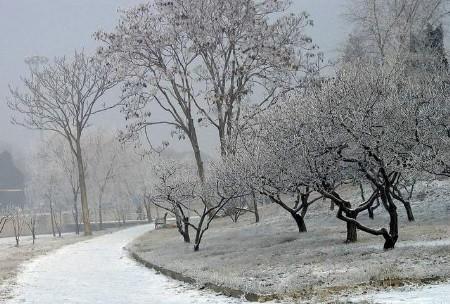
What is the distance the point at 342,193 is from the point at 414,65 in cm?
1040

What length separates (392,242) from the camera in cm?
1372

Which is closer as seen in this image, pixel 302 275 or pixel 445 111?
pixel 302 275

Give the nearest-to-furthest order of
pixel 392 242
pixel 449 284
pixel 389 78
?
1. pixel 449 284
2. pixel 392 242
3. pixel 389 78

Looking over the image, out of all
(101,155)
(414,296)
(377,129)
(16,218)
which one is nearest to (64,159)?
(101,155)

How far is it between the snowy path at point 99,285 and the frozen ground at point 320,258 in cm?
71

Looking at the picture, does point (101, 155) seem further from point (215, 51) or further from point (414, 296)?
point (414, 296)

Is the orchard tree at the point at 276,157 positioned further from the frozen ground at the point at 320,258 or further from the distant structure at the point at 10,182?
the distant structure at the point at 10,182

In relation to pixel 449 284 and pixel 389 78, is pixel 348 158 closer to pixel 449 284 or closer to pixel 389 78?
pixel 389 78

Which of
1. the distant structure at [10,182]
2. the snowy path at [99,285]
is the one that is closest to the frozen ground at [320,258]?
the snowy path at [99,285]

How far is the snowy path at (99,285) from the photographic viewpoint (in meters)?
11.5

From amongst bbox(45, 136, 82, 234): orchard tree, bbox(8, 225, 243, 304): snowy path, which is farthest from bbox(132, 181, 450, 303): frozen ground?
bbox(45, 136, 82, 234): orchard tree

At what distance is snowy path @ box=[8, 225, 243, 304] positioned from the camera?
11.5 m

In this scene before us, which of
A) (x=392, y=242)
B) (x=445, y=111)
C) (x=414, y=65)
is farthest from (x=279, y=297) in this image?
(x=414, y=65)

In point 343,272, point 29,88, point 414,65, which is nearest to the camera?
point 343,272
